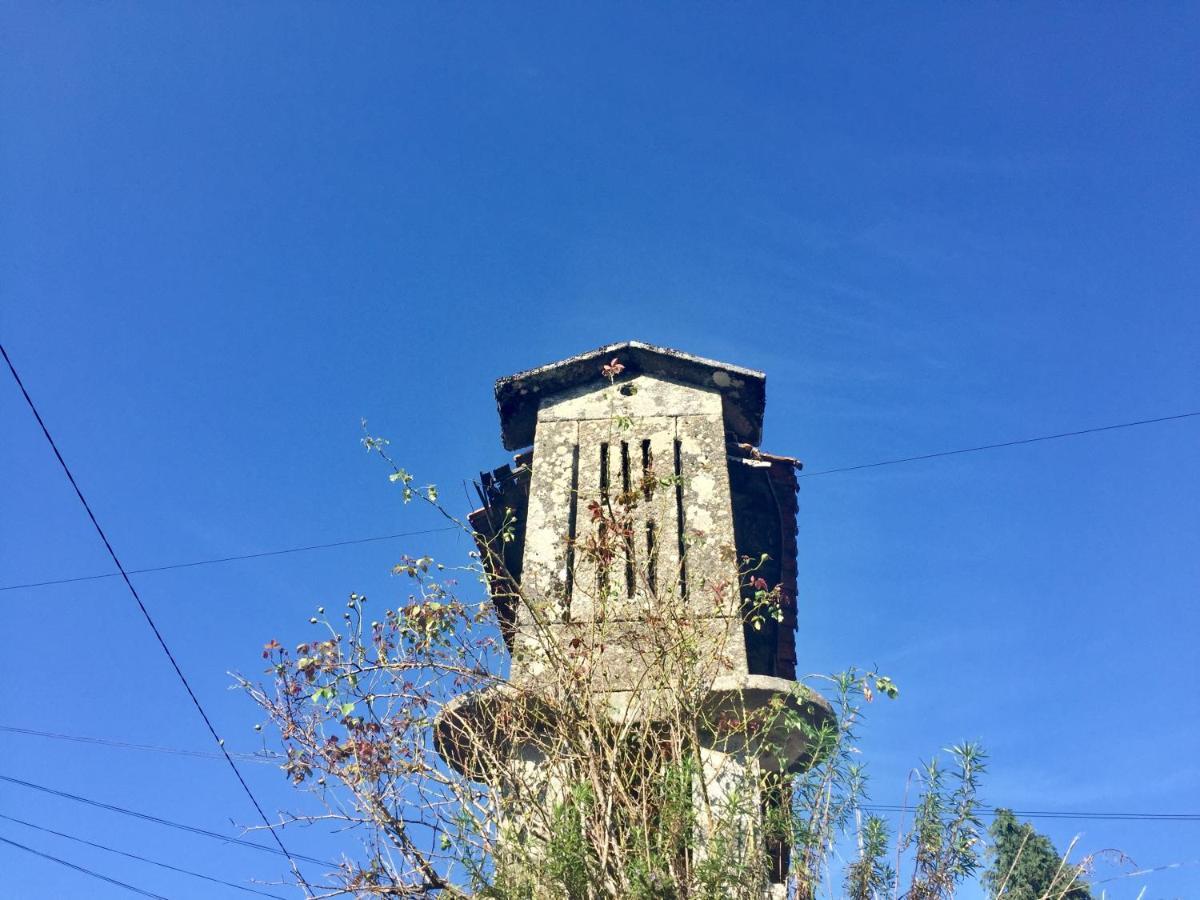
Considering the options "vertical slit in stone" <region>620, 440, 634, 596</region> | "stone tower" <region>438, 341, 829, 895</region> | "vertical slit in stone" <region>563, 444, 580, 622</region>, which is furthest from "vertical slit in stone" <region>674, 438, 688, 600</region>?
"vertical slit in stone" <region>563, 444, 580, 622</region>

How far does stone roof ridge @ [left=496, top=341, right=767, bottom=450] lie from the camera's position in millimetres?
9023

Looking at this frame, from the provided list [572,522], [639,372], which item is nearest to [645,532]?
[572,522]

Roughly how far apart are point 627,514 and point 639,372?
242 centimetres

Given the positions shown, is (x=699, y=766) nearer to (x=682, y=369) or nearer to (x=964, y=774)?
(x=964, y=774)

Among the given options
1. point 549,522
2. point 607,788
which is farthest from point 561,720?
point 549,522

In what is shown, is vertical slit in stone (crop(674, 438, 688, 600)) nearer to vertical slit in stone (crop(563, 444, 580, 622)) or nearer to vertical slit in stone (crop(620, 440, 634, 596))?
vertical slit in stone (crop(620, 440, 634, 596))

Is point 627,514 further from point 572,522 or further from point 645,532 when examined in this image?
point 572,522

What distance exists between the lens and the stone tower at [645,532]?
621 cm

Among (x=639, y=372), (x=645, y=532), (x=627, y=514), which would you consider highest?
(x=639, y=372)

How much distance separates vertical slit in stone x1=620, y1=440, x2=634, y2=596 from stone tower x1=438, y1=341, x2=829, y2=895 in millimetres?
18

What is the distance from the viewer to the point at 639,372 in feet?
30.2

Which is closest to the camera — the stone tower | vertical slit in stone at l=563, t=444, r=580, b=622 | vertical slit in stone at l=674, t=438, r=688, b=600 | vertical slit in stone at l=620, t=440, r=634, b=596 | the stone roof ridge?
the stone tower

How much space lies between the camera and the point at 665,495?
26.4ft

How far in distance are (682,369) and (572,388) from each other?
3.28ft
